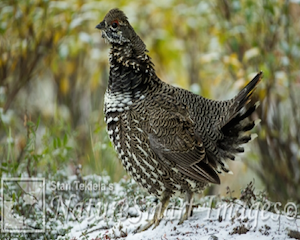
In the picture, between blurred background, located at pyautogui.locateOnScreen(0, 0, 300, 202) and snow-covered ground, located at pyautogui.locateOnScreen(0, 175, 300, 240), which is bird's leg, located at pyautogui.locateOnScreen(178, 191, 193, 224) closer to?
snow-covered ground, located at pyautogui.locateOnScreen(0, 175, 300, 240)

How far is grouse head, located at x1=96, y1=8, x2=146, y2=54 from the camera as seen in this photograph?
375cm

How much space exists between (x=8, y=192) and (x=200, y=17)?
14.5 feet

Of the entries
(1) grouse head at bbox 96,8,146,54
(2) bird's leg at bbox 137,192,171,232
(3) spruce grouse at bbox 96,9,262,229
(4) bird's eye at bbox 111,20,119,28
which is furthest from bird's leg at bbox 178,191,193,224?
(4) bird's eye at bbox 111,20,119,28

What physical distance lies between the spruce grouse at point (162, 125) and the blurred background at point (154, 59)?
0.80m

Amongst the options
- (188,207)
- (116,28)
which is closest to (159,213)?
(188,207)

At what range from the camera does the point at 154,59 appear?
782cm

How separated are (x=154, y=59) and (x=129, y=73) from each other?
4.08 meters

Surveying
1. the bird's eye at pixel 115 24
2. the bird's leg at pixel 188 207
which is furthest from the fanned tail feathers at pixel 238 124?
the bird's eye at pixel 115 24

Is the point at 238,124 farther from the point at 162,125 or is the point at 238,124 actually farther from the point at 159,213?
the point at 159,213

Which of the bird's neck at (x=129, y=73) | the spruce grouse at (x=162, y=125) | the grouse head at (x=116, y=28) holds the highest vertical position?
the grouse head at (x=116, y=28)

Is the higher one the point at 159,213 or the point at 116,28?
the point at 116,28

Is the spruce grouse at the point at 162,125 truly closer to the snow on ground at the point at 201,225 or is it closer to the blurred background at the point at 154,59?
the snow on ground at the point at 201,225

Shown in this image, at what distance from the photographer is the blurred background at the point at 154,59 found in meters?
4.87

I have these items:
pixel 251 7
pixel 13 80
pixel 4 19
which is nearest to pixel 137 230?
pixel 251 7
